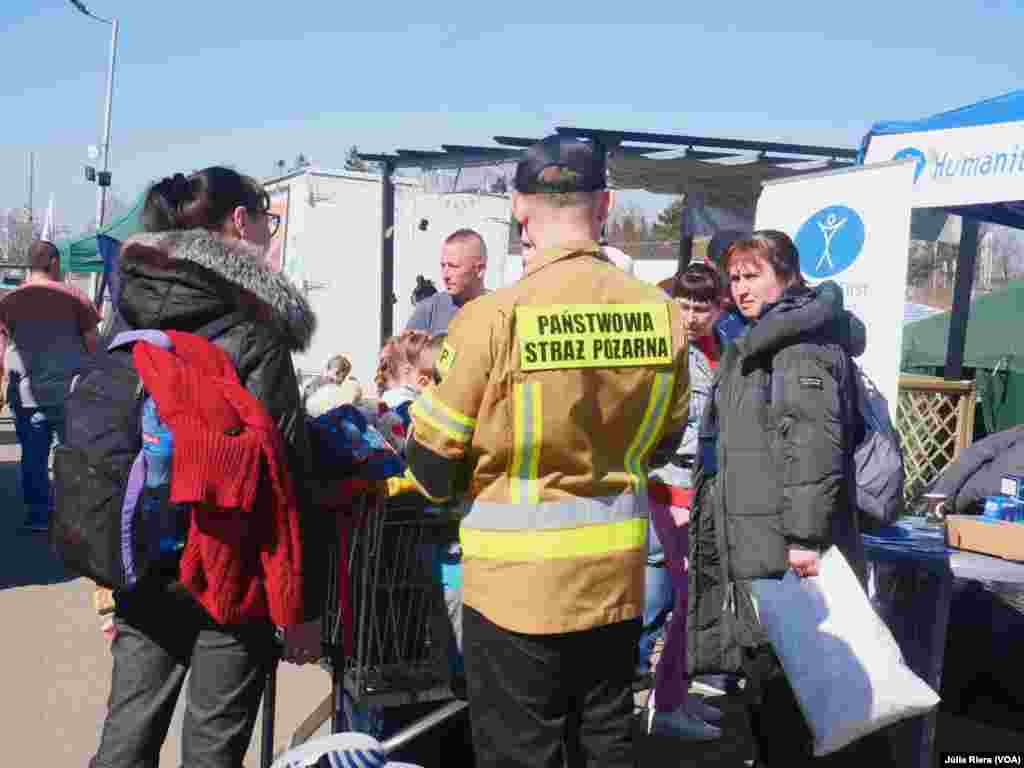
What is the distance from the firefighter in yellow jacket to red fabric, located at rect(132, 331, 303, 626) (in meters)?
0.35

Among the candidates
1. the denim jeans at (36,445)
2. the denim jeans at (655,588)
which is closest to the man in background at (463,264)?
the denim jeans at (655,588)

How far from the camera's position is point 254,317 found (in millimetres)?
2697

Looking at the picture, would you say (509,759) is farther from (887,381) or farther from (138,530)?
(887,381)

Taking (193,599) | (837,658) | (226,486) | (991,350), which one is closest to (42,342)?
(193,599)

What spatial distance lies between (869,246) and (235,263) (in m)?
3.56

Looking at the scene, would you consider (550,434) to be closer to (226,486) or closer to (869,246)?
(226,486)

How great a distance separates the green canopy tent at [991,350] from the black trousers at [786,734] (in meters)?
7.89

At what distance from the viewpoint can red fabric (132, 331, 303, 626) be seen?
2.45 metres

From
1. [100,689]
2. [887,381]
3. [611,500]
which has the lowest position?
[100,689]

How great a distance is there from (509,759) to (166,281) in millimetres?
1425

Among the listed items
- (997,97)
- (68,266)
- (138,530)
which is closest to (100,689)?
(138,530)

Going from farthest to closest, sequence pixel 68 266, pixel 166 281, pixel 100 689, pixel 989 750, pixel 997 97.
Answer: pixel 68 266 → pixel 997 97 → pixel 100 689 → pixel 989 750 → pixel 166 281

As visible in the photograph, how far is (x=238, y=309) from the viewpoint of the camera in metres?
2.70

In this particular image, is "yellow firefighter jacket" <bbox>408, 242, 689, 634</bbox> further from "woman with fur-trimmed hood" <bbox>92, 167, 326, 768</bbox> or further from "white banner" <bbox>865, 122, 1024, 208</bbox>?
"white banner" <bbox>865, 122, 1024, 208</bbox>
